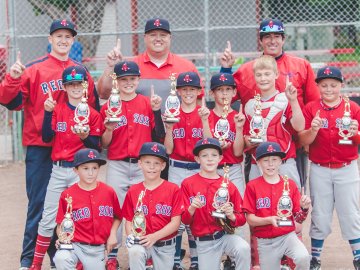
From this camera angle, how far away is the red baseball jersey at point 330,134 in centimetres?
622

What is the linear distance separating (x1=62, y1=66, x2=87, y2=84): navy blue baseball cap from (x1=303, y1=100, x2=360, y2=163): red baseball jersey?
6.51 ft

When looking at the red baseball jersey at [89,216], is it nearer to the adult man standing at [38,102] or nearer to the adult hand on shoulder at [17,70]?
the adult man standing at [38,102]

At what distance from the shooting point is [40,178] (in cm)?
644

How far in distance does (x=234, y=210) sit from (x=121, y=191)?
1.09 metres

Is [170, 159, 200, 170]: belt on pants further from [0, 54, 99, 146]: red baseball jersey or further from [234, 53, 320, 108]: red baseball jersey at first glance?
[0, 54, 99, 146]: red baseball jersey

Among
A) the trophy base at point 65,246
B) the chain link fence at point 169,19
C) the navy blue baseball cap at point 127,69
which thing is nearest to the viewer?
the trophy base at point 65,246

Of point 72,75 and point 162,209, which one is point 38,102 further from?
point 162,209

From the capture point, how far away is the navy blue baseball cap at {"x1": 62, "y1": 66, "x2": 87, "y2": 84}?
6074mm

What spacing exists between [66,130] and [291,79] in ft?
6.62

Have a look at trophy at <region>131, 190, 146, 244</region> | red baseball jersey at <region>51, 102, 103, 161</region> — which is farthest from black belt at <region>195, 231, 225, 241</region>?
red baseball jersey at <region>51, 102, 103, 161</region>

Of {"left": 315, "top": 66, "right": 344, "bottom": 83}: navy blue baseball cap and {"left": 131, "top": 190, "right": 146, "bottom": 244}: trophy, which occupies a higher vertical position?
{"left": 315, "top": 66, "right": 344, "bottom": 83}: navy blue baseball cap

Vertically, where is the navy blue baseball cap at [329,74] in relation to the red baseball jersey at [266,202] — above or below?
above

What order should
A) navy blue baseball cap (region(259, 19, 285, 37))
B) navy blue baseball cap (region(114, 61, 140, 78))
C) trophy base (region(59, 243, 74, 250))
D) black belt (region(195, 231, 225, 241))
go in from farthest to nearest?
navy blue baseball cap (region(259, 19, 285, 37)), navy blue baseball cap (region(114, 61, 140, 78)), black belt (region(195, 231, 225, 241)), trophy base (region(59, 243, 74, 250))

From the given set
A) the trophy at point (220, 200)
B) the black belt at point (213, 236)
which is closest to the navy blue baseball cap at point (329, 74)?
the trophy at point (220, 200)
